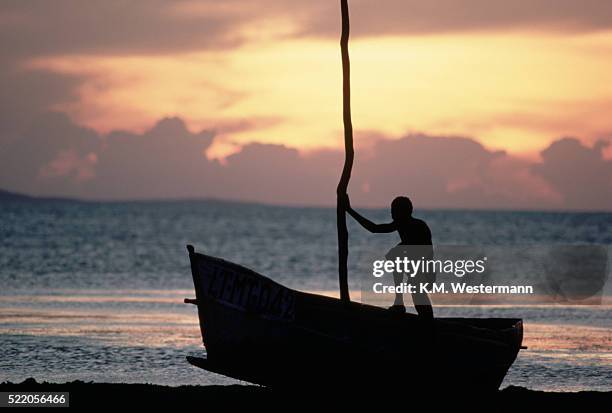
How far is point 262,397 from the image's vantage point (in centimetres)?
1581

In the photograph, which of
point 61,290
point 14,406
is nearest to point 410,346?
point 14,406

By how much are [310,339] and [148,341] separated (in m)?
7.68

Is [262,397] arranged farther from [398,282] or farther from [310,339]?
[398,282]

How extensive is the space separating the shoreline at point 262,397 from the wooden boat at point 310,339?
0.22m

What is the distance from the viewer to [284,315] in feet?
50.0

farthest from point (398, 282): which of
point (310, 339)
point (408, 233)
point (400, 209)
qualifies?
point (310, 339)

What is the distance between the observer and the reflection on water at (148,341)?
18.5m

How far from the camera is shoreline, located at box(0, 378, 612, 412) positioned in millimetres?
15102

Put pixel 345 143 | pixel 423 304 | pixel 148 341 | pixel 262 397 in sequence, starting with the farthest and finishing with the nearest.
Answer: pixel 148 341 < pixel 345 143 < pixel 262 397 < pixel 423 304

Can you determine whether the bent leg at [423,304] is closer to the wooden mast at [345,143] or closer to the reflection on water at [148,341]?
the wooden mast at [345,143]

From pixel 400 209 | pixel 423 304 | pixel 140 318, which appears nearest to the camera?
pixel 400 209

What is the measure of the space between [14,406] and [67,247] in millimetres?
54404

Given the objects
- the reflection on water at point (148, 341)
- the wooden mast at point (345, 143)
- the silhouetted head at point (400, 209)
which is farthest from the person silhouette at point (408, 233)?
the reflection on water at point (148, 341)

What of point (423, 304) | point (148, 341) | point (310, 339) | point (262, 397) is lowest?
point (262, 397)
